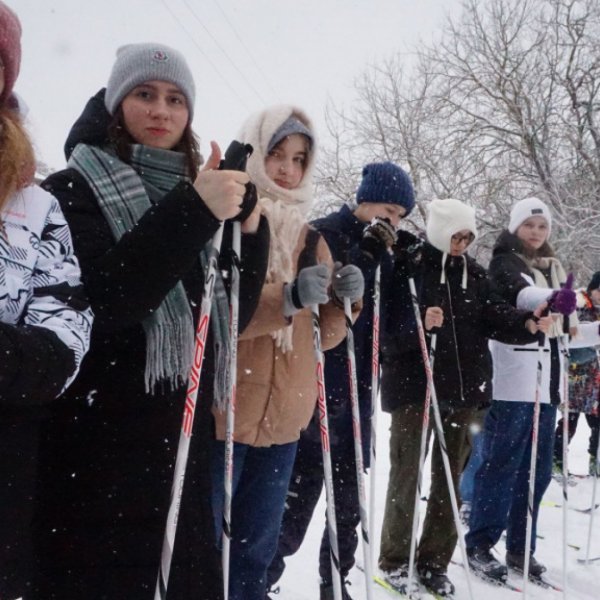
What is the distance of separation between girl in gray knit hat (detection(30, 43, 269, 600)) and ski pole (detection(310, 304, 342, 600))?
2.08 feet

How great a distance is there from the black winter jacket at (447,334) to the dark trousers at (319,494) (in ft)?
1.94

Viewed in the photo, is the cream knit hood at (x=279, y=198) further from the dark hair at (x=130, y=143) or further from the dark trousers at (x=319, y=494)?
the dark trousers at (x=319, y=494)

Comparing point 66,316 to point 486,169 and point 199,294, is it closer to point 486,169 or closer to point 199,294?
point 199,294

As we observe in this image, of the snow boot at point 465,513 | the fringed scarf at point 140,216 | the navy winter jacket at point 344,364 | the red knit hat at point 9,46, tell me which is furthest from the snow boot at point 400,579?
the red knit hat at point 9,46

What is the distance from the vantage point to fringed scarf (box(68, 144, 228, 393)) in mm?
1323

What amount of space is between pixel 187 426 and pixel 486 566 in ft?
9.27

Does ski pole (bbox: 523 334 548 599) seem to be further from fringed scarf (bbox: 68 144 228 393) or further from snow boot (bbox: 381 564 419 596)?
fringed scarf (bbox: 68 144 228 393)

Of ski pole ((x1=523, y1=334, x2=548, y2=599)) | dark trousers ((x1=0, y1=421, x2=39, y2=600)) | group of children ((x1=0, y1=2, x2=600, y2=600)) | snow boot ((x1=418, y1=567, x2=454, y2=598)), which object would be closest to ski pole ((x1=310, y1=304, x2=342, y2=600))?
group of children ((x1=0, y1=2, x2=600, y2=600))

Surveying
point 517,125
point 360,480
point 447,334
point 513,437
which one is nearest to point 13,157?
point 360,480

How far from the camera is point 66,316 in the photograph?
1102 millimetres

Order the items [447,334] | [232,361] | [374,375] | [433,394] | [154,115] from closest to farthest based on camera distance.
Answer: [154,115] < [232,361] < [374,375] < [433,394] < [447,334]

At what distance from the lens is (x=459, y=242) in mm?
3412

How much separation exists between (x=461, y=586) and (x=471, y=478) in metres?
1.49

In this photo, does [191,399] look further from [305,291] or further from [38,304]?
[305,291]
